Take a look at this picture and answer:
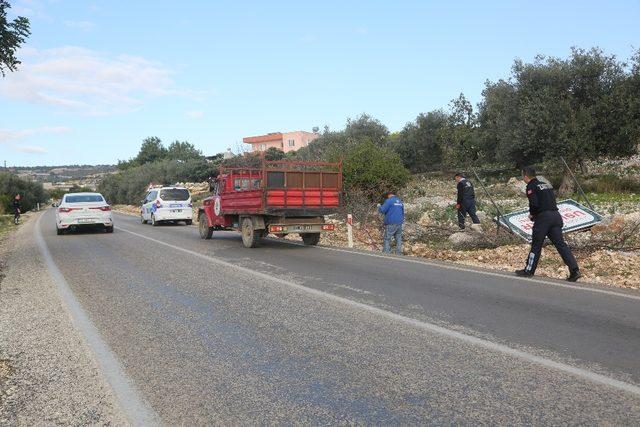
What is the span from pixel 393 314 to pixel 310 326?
3.66 ft

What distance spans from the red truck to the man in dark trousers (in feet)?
21.1

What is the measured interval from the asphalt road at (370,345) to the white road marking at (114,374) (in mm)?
74

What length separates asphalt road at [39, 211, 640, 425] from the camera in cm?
385

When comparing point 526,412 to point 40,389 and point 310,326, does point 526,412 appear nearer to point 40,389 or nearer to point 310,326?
point 310,326

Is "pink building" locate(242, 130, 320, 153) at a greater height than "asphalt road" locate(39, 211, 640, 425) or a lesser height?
greater

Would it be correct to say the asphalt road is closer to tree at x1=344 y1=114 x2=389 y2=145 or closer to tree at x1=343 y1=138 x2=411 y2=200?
tree at x1=343 y1=138 x2=411 y2=200

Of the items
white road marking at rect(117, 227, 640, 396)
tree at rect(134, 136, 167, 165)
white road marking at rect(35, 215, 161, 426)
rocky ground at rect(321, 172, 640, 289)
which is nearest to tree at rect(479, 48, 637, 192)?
rocky ground at rect(321, 172, 640, 289)

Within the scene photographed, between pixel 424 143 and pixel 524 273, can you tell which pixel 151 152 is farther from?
pixel 524 273

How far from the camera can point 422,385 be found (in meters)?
4.25

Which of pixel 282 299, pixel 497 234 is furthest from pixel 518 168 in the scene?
pixel 282 299

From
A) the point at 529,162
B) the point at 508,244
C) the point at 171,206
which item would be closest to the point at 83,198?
the point at 171,206

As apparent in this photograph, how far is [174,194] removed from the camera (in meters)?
26.9

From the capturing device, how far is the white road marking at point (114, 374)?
3840 mm

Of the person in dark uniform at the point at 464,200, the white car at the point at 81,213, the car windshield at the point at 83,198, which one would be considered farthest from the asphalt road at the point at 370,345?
the car windshield at the point at 83,198
